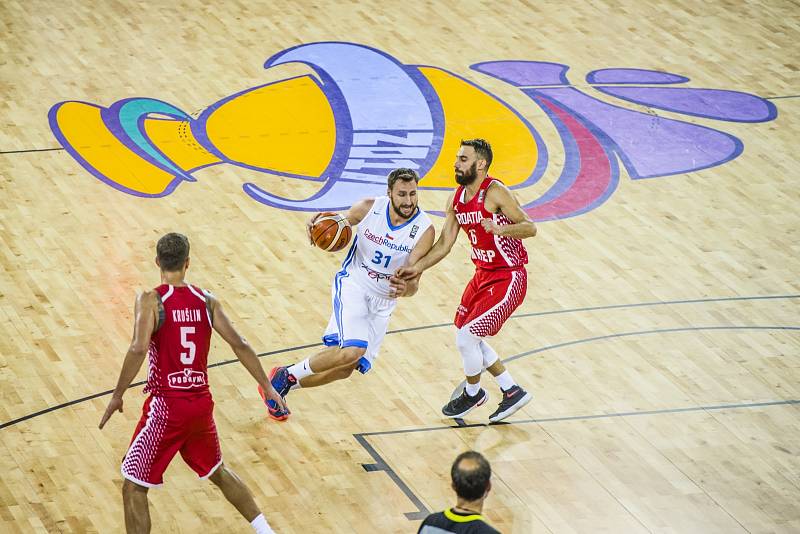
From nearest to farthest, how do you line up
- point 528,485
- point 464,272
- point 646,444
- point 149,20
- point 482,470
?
point 482,470, point 528,485, point 646,444, point 464,272, point 149,20

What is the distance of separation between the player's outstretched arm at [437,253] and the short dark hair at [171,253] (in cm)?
235

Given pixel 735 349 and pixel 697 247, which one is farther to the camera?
pixel 697 247

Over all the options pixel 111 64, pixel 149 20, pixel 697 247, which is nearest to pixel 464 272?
pixel 697 247

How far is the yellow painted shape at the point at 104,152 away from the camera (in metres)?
13.0

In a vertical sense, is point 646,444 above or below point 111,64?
above

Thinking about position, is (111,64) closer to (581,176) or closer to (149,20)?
(149,20)

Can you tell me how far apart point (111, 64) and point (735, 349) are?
28.4 ft

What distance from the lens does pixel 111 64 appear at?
15289mm

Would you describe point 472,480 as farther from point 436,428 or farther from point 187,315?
point 436,428

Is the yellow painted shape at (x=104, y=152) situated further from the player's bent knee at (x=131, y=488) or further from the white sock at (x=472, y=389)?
the player's bent knee at (x=131, y=488)

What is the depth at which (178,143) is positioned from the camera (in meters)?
13.8

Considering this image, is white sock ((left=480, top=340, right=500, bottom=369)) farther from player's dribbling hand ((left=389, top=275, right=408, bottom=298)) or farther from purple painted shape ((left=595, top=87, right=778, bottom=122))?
purple painted shape ((left=595, top=87, right=778, bottom=122))

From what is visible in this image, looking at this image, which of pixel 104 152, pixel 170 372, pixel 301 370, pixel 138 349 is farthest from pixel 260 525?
pixel 104 152

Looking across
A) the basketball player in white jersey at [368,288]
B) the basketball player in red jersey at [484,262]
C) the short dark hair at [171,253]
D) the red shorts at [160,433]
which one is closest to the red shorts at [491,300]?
the basketball player in red jersey at [484,262]
